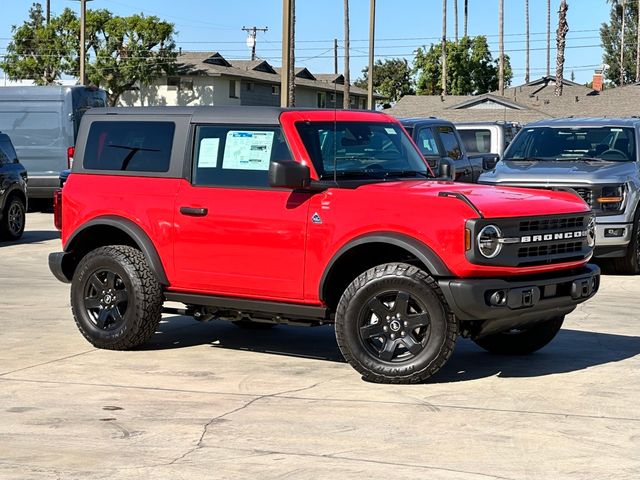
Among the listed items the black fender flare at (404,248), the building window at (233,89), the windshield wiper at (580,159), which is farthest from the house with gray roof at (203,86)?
the black fender flare at (404,248)

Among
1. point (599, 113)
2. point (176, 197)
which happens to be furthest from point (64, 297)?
point (599, 113)

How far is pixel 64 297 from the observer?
1316 centimetres

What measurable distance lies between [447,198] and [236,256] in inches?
67.7

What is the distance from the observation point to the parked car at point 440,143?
19609mm

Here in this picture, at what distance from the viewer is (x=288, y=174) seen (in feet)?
28.0

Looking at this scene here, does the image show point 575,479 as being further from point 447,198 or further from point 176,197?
point 176,197

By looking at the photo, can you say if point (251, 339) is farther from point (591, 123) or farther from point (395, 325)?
point (591, 123)

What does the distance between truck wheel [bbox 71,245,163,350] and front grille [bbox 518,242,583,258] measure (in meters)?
2.87

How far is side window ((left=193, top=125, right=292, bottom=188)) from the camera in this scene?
9078 mm

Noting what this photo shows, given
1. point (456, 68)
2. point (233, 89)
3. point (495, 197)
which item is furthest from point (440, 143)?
point (456, 68)

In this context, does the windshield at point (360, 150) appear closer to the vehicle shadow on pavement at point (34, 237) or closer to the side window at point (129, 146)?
the side window at point (129, 146)

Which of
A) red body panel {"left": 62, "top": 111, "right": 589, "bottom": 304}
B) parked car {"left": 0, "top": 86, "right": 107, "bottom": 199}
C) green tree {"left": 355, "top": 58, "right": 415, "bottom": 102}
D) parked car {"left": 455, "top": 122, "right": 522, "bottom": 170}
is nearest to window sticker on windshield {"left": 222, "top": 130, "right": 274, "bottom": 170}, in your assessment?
red body panel {"left": 62, "top": 111, "right": 589, "bottom": 304}

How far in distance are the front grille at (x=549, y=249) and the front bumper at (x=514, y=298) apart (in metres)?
0.16

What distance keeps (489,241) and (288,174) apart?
1.45m
